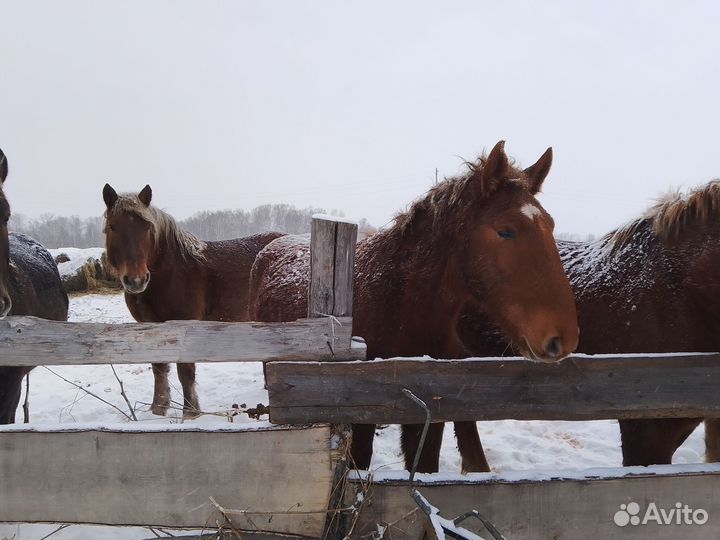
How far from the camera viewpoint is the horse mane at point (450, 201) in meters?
2.37

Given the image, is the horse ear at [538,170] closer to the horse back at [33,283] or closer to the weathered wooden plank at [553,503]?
the weathered wooden plank at [553,503]

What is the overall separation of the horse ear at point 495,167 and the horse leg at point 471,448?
223cm

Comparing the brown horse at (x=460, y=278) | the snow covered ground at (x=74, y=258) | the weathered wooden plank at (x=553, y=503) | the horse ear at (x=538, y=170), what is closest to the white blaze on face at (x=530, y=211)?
the brown horse at (x=460, y=278)

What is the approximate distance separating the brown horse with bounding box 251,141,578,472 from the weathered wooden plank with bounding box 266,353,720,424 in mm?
174

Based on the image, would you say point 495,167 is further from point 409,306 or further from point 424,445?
point 424,445

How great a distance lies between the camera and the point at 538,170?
8.23 ft

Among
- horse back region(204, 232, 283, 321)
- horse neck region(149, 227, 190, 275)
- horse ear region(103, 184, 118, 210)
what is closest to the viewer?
horse ear region(103, 184, 118, 210)

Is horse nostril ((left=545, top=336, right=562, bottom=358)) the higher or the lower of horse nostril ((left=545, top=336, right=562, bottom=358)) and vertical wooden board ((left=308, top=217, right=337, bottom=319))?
the lower

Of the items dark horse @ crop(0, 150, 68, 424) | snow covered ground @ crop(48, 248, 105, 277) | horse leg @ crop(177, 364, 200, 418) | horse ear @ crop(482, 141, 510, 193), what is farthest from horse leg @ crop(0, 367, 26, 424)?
snow covered ground @ crop(48, 248, 105, 277)

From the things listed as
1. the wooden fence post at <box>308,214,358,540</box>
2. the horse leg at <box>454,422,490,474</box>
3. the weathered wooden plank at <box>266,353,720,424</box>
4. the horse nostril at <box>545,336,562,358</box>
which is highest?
the wooden fence post at <box>308,214,358,540</box>

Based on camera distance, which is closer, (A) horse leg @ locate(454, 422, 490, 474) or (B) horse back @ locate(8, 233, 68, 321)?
(B) horse back @ locate(8, 233, 68, 321)

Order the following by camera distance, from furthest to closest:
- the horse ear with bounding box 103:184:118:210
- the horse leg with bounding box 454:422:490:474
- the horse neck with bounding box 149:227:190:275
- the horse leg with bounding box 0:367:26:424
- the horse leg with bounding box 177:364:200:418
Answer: the horse neck with bounding box 149:227:190:275
the horse leg with bounding box 177:364:200:418
the horse ear with bounding box 103:184:118:210
the horse leg with bounding box 454:422:490:474
the horse leg with bounding box 0:367:26:424

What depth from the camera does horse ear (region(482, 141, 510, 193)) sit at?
223 cm

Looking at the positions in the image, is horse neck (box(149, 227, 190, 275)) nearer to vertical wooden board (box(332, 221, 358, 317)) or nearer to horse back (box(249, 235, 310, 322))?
horse back (box(249, 235, 310, 322))
